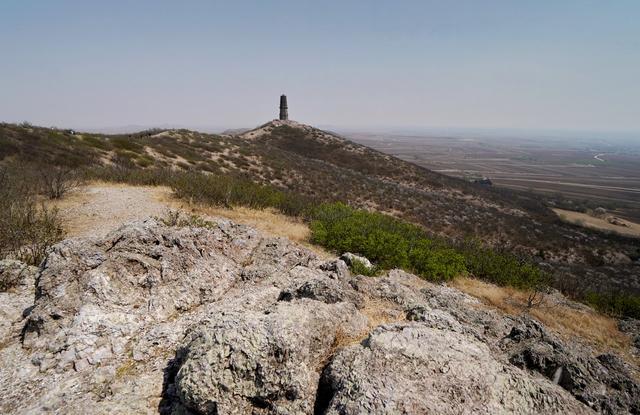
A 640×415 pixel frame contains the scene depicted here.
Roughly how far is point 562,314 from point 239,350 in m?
13.3

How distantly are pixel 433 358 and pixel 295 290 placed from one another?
327 cm

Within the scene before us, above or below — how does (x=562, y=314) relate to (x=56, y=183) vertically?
below

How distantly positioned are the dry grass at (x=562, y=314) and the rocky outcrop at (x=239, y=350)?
4.81 m

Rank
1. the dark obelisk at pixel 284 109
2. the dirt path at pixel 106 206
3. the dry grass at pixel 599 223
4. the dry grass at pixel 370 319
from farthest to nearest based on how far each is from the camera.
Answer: the dark obelisk at pixel 284 109, the dry grass at pixel 599 223, the dirt path at pixel 106 206, the dry grass at pixel 370 319

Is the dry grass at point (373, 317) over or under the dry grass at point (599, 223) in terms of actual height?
over

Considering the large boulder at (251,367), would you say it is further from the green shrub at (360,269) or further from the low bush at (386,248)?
the low bush at (386,248)

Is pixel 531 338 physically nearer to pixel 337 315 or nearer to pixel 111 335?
pixel 337 315

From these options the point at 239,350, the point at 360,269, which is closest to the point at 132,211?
the point at 360,269

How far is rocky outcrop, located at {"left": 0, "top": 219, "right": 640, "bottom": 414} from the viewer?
4137mm

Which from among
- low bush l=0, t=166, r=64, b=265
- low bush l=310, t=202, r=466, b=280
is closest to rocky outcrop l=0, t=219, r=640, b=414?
low bush l=0, t=166, r=64, b=265

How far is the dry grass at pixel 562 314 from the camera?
1130 centimetres

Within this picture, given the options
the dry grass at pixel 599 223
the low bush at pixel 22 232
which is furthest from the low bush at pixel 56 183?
the dry grass at pixel 599 223

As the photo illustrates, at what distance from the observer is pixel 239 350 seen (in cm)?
429

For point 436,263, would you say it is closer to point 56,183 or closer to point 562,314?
point 562,314
